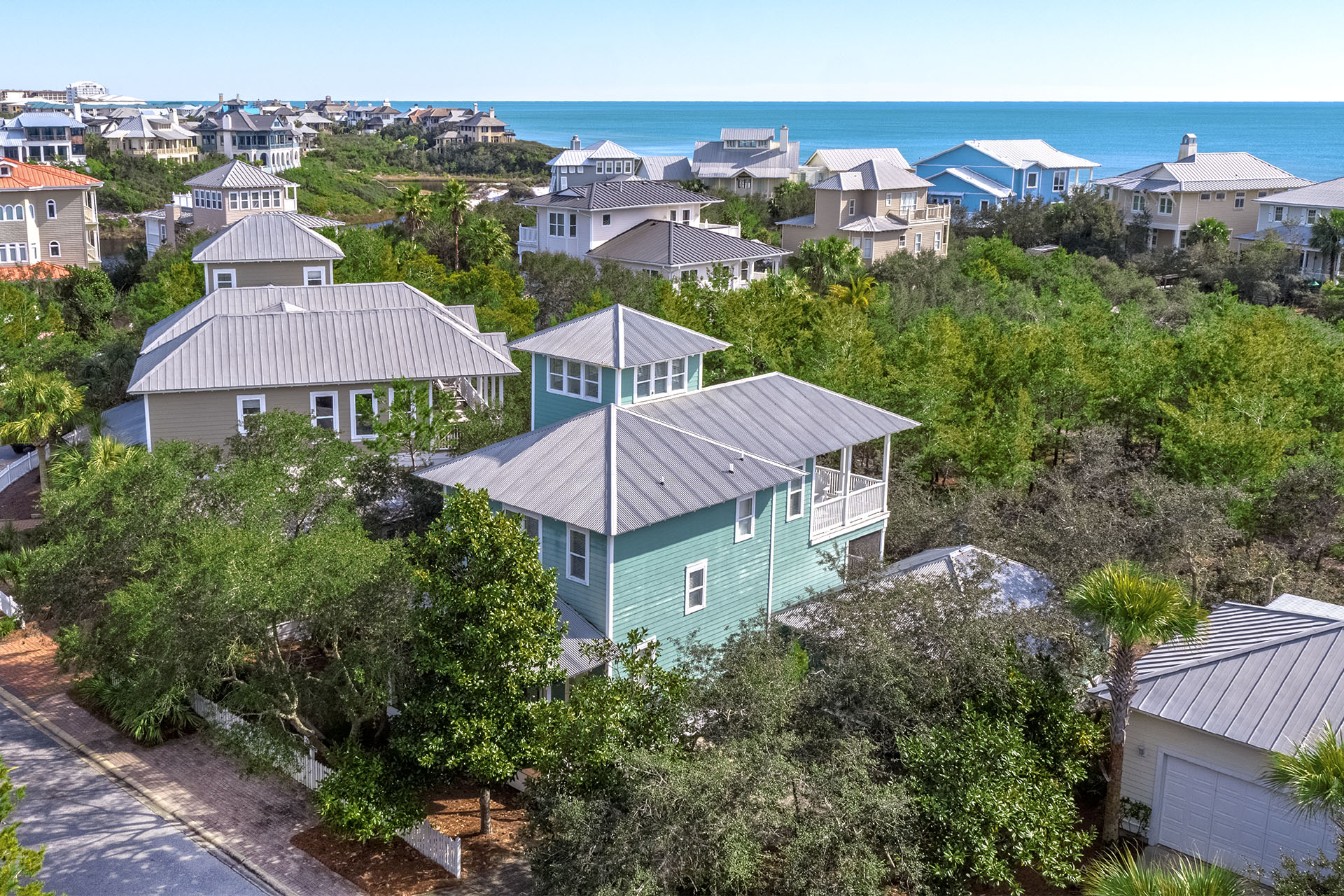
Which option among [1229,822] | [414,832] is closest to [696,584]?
[414,832]

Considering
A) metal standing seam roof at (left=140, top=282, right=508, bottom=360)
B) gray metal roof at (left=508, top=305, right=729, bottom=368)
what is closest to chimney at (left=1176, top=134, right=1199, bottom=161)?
metal standing seam roof at (left=140, top=282, right=508, bottom=360)

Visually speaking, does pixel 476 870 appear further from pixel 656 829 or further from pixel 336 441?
pixel 336 441

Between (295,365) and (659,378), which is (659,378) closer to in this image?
(659,378)

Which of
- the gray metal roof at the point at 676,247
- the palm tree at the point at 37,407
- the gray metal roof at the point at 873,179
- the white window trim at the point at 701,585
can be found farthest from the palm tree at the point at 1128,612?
the gray metal roof at the point at 873,179

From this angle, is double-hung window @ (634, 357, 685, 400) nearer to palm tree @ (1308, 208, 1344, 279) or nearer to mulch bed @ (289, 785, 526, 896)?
mulch bed @ (289, 785, 526, 896)

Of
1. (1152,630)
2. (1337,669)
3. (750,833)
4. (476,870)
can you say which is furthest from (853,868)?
(1337,669)

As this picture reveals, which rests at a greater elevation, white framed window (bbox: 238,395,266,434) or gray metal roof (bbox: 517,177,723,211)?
gray metal roof (bbox: 517,177,723,211)
